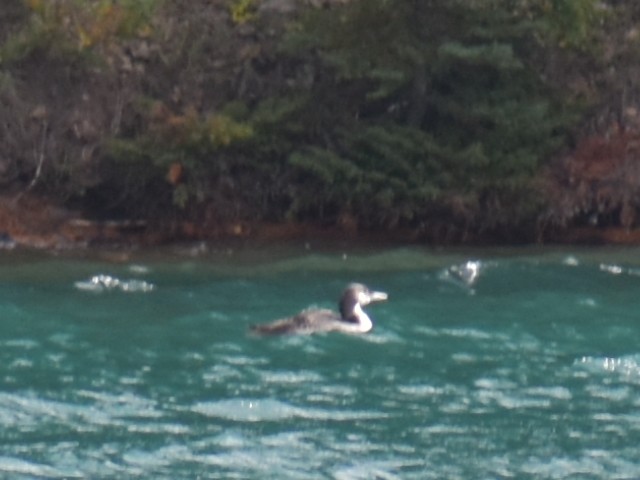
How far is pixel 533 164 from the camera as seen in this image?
19562 mm

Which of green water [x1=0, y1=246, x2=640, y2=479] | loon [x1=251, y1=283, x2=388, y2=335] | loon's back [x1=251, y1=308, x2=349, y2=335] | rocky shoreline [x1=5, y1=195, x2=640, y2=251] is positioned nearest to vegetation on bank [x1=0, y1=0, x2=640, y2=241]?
rocky shoreline [x1=5, y1=195, x2=640, y2=251]

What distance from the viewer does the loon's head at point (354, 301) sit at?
14070mm

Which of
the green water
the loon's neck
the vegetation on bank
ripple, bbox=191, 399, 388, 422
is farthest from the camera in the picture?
the vegetation on bank

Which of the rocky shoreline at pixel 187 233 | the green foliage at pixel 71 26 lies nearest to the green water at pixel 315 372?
the rocky shoreline at pixel 187 233

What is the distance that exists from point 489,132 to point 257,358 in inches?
307

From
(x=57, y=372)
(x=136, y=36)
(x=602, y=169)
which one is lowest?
(x=57, y=372)

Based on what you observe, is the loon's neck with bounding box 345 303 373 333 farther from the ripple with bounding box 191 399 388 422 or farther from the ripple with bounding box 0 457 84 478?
the ripple with bounding box 0 457 84 478

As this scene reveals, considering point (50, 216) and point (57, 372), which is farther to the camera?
point (50, 216)

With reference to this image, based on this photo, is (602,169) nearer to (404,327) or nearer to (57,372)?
(404,327)

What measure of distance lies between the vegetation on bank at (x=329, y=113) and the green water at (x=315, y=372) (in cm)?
184

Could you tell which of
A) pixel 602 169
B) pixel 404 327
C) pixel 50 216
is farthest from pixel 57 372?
pixel 602 169

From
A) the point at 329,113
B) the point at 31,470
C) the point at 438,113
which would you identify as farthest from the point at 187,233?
the point at 31,470

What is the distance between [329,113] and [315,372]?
8.32m

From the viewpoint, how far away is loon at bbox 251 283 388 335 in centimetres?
1360
